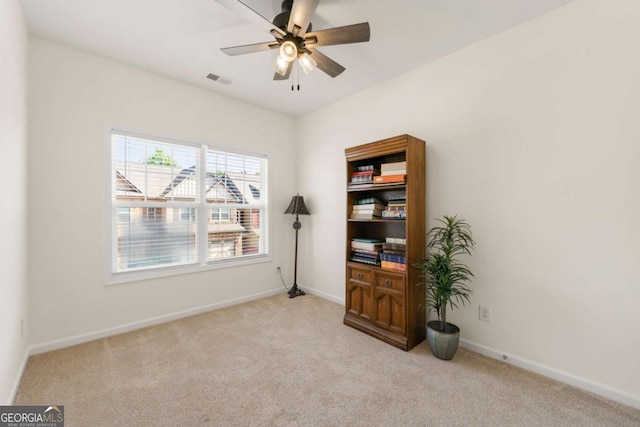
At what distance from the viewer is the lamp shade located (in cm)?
388

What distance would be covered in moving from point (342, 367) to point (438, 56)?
2998 mm

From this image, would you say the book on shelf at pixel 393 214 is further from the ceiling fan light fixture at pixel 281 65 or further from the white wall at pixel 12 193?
the white wall at pixel 12 193

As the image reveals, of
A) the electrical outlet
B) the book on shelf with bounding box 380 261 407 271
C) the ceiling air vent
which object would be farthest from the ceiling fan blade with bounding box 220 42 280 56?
the electrical outlet

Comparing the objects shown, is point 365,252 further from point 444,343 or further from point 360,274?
point 444,343

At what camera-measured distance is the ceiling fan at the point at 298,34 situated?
160 cm

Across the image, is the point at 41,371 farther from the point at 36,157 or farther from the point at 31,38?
the point at 31,38

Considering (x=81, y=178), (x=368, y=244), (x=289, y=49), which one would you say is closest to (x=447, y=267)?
(x=368, y=244)

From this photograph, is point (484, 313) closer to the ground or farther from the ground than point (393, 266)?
closer to the ground

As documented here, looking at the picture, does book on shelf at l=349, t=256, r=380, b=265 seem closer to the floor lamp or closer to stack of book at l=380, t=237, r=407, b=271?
stack of book at l=380, t=237, r=407, b=271

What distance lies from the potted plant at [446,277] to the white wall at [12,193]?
2900mm

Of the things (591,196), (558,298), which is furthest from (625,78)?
(558,298)

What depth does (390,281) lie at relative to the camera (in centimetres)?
258

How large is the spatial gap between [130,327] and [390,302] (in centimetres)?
270

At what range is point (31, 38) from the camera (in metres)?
2.31
